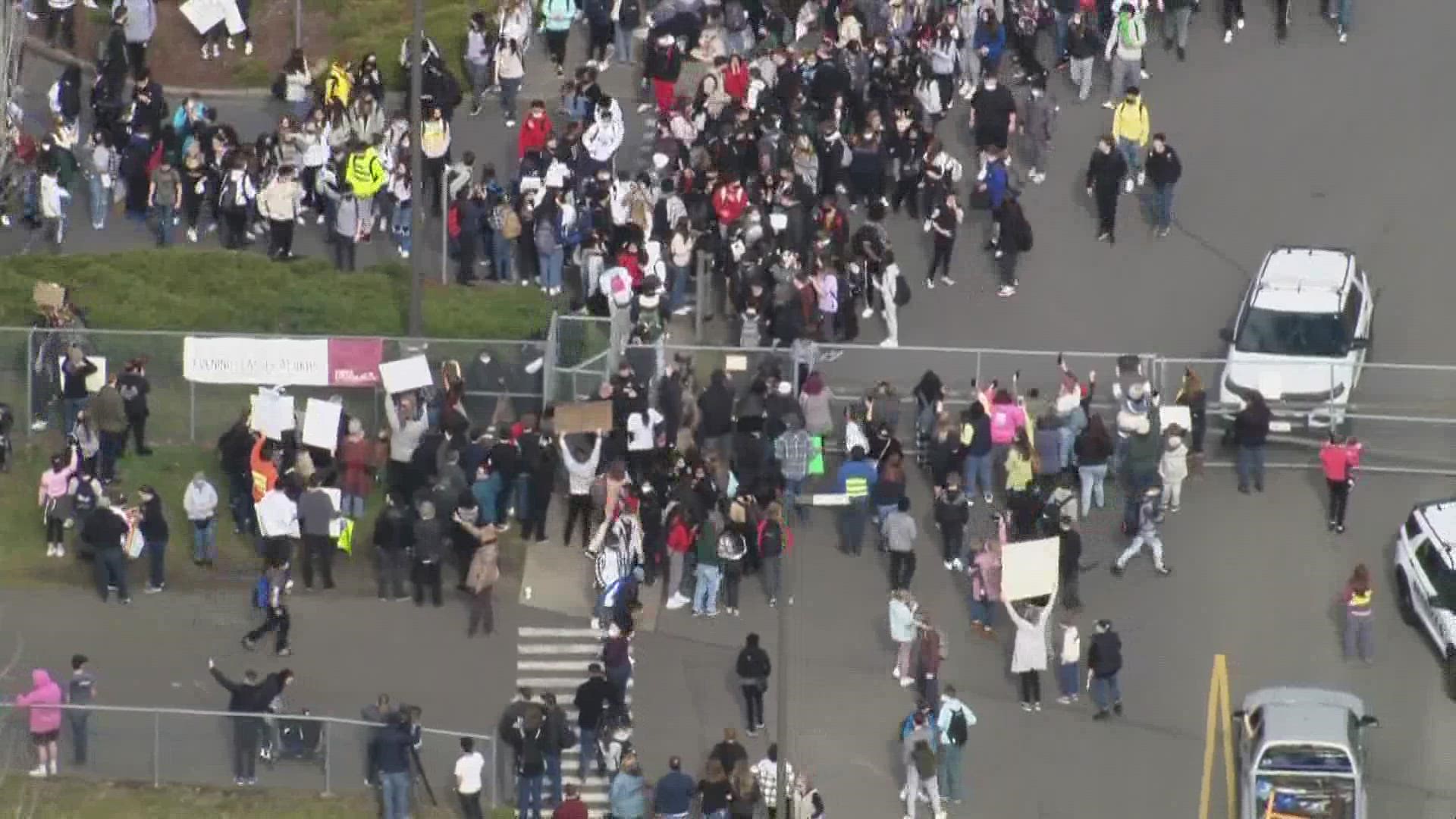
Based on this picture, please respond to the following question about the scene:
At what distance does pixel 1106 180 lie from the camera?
165 ft

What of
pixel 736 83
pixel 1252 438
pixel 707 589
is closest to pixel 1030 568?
pixel 707 589

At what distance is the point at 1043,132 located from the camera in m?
52.0

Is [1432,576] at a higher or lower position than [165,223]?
lower

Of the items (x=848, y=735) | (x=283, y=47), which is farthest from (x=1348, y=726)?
(x=283, y=47)

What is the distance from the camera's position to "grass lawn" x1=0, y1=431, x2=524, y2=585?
44906 mm

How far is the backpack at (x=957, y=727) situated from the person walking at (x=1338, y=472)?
243 inches

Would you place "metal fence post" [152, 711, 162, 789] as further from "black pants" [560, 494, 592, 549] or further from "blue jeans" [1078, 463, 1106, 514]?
"blue jeans" [1078, 463, 1106, 514]

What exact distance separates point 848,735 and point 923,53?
13047mm

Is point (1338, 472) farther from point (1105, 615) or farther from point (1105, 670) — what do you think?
point (1105, 670)

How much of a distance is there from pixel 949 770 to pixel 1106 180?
38.6 feet

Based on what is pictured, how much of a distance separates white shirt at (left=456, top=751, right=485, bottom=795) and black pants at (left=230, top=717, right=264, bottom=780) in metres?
2.27

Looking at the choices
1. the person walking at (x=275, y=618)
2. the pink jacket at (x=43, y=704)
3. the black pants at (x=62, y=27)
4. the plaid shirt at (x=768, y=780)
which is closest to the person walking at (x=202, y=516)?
the person walking at (x=275, y=618)

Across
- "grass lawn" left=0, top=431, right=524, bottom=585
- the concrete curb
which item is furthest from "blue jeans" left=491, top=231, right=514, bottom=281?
the concrete curb

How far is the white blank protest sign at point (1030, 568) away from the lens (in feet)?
139
